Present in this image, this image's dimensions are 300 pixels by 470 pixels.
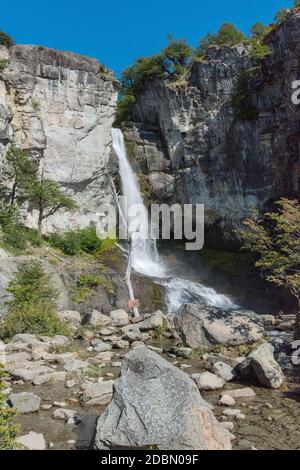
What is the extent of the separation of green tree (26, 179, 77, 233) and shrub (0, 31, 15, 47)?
957 centimetres

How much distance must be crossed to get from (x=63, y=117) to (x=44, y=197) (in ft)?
23.9

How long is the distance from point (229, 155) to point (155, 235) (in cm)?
846

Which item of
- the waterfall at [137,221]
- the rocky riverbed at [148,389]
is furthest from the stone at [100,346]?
the waterfall at [137,221]

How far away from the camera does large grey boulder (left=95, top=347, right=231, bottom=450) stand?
5.54 metres

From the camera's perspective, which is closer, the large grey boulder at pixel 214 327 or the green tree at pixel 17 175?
the large grey boulder at pixel 214 327

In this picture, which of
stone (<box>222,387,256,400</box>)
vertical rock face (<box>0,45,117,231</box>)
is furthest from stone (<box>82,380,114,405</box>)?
vertical rock face (<box>0,45,117,231</box>)

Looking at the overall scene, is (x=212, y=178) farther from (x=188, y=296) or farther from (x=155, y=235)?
(x=188, y=296)

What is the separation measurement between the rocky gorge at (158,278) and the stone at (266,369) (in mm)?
49

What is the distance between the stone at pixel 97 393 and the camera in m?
8.14

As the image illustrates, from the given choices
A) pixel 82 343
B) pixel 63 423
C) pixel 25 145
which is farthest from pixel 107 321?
pixel 25 145

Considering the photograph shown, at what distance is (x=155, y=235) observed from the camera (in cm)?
3250

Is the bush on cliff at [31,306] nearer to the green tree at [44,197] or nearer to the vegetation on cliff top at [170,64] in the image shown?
the green tree at [44,197]

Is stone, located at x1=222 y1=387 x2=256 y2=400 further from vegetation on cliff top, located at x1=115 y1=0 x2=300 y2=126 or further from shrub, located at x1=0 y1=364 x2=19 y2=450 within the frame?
vegetation on cliff top, located at x1=115 y1=0 x2=300 y2=126

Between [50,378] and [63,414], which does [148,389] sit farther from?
[50,378]
